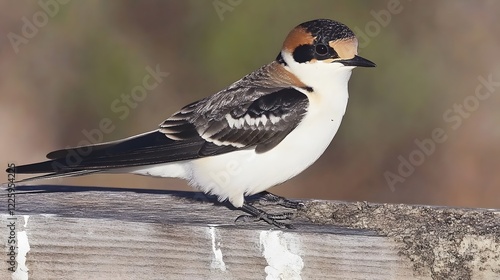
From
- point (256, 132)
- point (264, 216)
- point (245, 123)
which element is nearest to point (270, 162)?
point (256, 132)

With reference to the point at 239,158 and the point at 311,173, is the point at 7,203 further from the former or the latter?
the point at 311,173

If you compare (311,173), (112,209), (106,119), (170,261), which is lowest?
(170,261)

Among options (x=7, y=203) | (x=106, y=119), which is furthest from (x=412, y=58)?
(x=7, y=203)

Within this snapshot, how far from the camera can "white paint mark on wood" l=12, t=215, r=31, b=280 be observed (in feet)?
11.2

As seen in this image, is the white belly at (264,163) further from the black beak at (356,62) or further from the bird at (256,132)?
the black beak at (356,62)

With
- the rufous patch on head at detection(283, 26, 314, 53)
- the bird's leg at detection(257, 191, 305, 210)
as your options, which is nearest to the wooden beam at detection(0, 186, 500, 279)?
the bird's leg at detection(257, 191, 305, 210)

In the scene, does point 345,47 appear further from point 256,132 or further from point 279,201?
point 279,201

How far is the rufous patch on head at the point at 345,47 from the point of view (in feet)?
15.9

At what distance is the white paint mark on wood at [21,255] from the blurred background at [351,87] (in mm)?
3838

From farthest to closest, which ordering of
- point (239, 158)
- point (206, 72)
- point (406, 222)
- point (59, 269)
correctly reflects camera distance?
point (206, 72), point (239, 158), point (406, 222), point (59, 269)

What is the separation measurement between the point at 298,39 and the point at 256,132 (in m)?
0.59

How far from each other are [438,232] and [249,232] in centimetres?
71

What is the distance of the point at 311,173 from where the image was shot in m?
7.64

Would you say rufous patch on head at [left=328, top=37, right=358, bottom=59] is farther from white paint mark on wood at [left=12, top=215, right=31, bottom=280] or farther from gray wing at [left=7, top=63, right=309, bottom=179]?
white paint mark on wood at [left=12, top=215, right=31, bottom=280]
